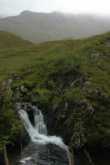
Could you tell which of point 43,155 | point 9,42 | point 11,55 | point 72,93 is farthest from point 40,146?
point 9,42

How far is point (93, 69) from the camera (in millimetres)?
53781

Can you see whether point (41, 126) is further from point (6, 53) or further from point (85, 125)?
point (6, 53)

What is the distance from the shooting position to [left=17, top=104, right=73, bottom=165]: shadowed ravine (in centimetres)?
4041

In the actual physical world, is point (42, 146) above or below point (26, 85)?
below

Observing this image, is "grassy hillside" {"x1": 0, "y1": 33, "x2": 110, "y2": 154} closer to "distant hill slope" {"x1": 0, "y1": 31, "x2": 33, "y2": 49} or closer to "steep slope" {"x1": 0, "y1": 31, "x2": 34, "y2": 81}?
"steep slope" {"x1": 0, "y1": 31, "x2": 34, "y2": 81}

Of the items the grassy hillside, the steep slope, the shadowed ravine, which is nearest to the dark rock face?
the shadowed ravine

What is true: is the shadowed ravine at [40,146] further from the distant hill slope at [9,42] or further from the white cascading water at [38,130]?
the distant hill slope at [9,42]

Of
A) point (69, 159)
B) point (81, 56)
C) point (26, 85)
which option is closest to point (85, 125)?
point (69, 159)

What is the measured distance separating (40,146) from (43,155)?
1.93 meters

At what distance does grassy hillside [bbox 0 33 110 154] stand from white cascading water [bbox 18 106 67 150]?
0.76m

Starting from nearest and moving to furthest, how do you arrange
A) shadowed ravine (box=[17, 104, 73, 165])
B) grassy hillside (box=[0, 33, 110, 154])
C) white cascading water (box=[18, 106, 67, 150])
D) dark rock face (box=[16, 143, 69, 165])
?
dark rock face (box=[16, 143, 69, 165]) < shadowed ravine (box=[17, 104, 73, 165]) < grassy hillside (box=[0, 33, 110, 154]) < white cascading water (box=[18, 106, 67, 150])

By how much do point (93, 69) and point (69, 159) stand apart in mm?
16144

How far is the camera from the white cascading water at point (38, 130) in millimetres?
44281

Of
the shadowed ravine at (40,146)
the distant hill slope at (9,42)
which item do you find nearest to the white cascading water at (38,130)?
the shadowed ravine at (40,146)
